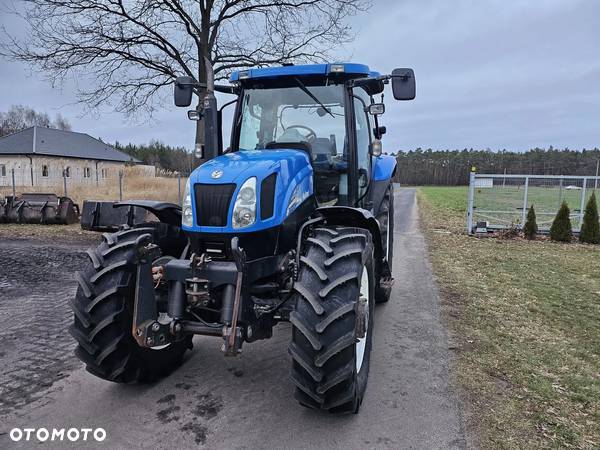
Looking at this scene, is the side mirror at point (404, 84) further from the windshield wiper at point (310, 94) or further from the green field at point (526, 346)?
the green field at point (526, 346)

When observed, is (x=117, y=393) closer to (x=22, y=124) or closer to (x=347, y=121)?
(x=347, y=121)

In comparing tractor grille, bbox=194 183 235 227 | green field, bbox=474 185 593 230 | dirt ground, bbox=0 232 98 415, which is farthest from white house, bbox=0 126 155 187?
tractor grille, bbox=194 183 235 227

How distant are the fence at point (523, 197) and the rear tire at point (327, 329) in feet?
36.0

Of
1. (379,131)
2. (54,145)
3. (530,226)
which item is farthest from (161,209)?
(54,145)

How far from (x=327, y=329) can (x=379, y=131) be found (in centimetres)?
363

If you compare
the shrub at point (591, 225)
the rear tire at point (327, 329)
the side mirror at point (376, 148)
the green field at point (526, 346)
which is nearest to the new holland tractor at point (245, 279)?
the rear tire at point (327, 329)

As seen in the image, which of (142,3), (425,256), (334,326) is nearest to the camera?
(334,326)

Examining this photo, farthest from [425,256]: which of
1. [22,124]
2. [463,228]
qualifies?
[22,124]

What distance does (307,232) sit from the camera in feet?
11.6

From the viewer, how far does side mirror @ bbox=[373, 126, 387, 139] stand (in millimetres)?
5482

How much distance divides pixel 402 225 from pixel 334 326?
43.6 ft

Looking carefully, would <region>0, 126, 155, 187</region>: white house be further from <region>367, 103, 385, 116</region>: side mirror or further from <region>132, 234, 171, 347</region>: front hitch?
<region>132, 234, 171, 347</region>: front hitch

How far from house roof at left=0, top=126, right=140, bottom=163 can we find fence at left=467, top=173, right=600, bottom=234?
128 ft

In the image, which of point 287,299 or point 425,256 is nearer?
point 287,299
